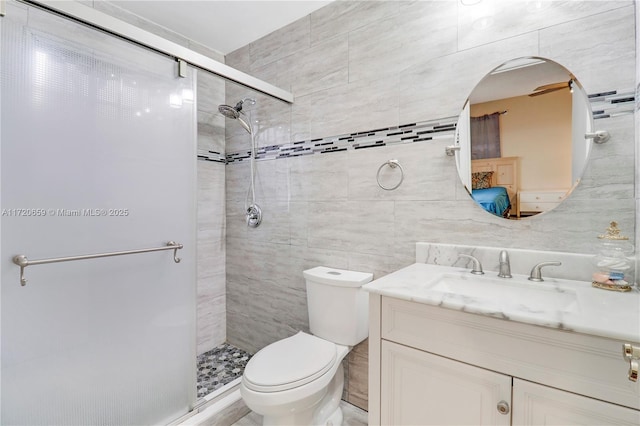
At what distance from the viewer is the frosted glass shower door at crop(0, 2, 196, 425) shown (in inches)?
42.5

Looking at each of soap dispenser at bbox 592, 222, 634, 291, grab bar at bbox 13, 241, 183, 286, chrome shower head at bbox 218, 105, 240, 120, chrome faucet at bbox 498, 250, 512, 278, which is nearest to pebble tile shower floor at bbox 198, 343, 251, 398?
grab bar at bbox 13, 241, 183, 286

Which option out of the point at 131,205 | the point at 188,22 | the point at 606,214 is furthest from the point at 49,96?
the point at 606,214

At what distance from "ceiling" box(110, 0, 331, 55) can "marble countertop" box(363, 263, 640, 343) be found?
1707 millimetres

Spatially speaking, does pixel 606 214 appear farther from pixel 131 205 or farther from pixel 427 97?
pixel 131 205

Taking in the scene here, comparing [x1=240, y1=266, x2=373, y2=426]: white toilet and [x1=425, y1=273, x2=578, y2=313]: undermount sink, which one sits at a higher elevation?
[x1=425, y1=273, x2=578, y2=313]: undermount sink

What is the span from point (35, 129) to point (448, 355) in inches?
65.4

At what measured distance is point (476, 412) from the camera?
2.84 feet

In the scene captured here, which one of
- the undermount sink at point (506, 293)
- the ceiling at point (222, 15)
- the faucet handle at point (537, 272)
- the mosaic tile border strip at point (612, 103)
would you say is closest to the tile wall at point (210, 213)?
the ceiling at point (222, 15)

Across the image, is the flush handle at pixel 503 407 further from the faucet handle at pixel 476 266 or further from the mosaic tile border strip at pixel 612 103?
the mosaic tile border strip at pixel 612 103

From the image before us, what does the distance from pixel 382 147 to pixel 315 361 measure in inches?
44.4

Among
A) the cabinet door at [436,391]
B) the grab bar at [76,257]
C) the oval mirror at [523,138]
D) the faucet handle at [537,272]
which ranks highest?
the oval mirror at [523,138]

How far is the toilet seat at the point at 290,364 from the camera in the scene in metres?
1.23

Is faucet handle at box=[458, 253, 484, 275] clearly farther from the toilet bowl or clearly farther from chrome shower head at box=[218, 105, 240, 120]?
chrome shower head at box=[218, 105, 240, 120]

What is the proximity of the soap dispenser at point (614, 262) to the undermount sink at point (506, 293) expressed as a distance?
120 mm
